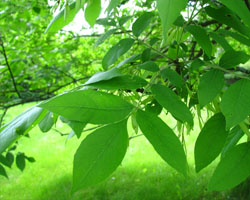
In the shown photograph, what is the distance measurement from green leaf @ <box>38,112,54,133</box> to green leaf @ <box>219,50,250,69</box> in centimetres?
39

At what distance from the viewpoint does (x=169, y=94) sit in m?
0.48

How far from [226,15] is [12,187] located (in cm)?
332

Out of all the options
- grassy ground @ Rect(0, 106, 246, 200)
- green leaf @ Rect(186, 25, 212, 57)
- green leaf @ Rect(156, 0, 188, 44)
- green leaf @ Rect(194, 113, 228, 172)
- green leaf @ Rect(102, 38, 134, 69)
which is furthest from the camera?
grassy ground @ Rect(0, 106, 246, 200)

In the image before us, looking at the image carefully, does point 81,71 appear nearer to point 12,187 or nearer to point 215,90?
point 12,187

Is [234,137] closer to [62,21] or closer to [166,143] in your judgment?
[166,143]

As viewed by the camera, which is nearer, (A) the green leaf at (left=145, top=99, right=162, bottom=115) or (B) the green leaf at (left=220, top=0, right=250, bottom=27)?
(B) the green leaf at (left=220, top=0, right=250, bottom=27)

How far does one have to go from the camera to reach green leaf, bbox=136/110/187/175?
0.38 meters

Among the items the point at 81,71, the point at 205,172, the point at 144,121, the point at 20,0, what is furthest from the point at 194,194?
the point at 144,121

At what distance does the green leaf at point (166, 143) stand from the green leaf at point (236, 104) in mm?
83

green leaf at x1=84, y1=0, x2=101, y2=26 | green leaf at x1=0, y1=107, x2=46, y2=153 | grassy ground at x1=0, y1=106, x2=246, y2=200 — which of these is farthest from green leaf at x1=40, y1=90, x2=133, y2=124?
grassy ground at x1=0, y1=106, x2=246, y2=200

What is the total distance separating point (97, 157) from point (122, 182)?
9.86 feet

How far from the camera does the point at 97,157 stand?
34 cm

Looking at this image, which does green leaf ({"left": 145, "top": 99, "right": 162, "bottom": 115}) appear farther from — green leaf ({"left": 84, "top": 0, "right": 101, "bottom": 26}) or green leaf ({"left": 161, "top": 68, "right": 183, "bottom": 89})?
green leaf ({"left": 84, "top": 0, "right": 101, "bottom": 26})

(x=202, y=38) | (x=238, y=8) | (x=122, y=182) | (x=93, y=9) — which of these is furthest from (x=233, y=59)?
(x=122, y=182)
